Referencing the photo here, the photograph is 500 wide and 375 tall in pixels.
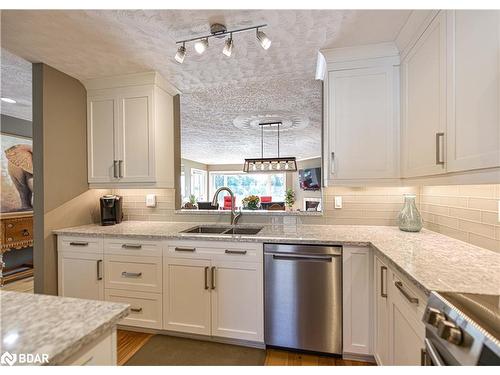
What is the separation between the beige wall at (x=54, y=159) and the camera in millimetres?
2049

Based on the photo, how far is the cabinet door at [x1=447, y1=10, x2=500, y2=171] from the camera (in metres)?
0.94

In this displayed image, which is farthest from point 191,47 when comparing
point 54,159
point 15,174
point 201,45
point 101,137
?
point 15,174

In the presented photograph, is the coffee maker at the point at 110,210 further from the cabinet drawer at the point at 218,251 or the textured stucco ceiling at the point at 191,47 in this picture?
the textured stucco ceiling at the point at 191,47

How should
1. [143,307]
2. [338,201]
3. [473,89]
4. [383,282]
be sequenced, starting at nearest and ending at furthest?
[473,89], [383,282], [143,307], [338,201]

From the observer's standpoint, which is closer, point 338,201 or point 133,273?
point 133,273

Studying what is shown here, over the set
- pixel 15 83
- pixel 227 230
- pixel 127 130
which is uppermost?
pixel 15 83

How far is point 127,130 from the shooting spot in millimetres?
2352

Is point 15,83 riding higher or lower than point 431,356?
higher

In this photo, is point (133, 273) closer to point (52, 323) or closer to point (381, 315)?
point (52, 323)

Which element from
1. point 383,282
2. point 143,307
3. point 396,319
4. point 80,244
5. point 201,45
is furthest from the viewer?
point 80,244

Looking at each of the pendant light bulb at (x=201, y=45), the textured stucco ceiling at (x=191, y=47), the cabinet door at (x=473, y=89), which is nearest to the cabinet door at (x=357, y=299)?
the cabinet door at (x=473, y=89)

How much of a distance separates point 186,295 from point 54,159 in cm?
→ 170

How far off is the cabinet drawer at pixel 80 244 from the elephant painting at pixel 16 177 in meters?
2.10
